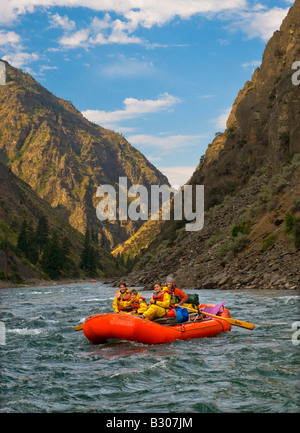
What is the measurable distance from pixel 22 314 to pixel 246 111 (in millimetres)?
61245

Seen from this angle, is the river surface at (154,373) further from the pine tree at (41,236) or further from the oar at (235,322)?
the pine tree at (41,236)

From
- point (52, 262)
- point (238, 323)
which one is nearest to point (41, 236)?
point (52, 262)

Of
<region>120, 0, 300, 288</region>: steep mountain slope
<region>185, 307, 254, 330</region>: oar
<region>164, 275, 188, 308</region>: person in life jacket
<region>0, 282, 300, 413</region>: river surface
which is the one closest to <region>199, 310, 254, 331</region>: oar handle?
<region>185, 307, 254, 330</region>: oar

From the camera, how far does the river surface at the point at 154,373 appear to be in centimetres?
1042

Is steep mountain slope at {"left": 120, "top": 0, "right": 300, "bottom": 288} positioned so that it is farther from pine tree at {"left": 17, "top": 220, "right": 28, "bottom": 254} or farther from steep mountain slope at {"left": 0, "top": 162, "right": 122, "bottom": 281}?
pine tree at {"left": 17, "top": 220, "right": 28, "bottom": 254}

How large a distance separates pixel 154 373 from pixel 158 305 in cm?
529

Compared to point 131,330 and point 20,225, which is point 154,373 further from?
point 20,225

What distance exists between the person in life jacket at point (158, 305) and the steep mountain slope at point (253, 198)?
17.4 meters

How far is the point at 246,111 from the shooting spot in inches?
3194

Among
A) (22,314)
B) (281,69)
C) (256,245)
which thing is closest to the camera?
(22,314)
